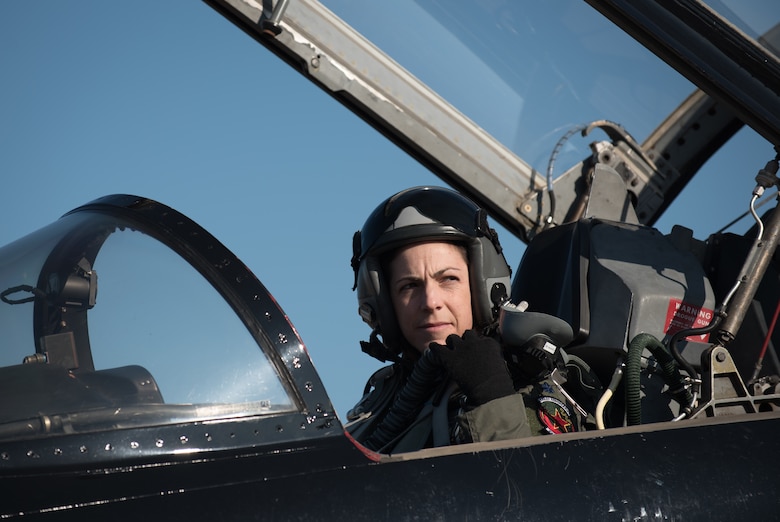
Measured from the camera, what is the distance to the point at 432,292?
268cm

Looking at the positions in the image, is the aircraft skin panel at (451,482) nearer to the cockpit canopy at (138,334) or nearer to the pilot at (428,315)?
the cockpit canopy at (138,334)

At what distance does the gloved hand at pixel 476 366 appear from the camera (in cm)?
210

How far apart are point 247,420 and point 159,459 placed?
0.51ft

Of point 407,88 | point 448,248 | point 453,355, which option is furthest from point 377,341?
point 407,88

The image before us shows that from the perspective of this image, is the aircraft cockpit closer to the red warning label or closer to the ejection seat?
the ejection seat

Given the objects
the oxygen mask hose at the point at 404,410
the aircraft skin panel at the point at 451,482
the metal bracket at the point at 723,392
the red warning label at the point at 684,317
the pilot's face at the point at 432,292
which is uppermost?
the pilot's face at the point at 432,292

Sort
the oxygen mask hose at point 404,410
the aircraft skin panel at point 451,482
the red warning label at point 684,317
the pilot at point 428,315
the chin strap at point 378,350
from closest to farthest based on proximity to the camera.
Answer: the aircraft skin panel at point 451,482
the pilot at point 428,315
the oxygen mask hose at point 404,410
the red warning label at point 684,317
the chin strap at point 378,350

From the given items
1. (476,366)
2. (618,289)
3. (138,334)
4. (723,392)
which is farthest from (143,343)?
(618,289)

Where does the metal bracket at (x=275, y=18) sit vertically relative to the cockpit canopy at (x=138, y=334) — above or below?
above

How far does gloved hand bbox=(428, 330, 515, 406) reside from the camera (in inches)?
82.6

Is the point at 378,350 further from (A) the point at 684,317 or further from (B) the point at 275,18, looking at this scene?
(B) the point at 275,18

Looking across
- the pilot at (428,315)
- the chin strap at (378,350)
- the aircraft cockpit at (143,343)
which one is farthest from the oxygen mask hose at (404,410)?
the aircraft cockpit at (143,343)

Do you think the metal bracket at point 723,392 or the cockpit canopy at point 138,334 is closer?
the cockpit canopy at point 138,334

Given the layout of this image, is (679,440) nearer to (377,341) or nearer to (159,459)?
(159,459)
